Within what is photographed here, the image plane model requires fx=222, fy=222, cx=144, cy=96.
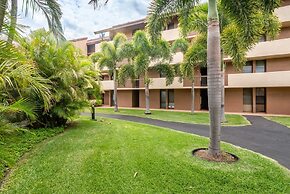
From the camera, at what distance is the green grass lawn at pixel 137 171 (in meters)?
4.92

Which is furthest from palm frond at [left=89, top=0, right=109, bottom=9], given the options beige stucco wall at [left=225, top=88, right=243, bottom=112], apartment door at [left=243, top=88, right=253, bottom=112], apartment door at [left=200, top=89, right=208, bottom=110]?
apartment door at [left=200, top=89, right=208, bottom=110]

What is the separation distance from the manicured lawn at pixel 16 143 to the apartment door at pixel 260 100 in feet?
59.0

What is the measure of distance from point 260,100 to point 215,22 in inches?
668

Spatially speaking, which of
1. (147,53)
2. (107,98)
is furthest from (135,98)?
(147,53)

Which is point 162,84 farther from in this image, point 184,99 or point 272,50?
point 272,50

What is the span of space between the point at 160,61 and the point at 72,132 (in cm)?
1231

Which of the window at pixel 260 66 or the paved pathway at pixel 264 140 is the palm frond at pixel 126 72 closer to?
the paved pathway at pixel 264 140

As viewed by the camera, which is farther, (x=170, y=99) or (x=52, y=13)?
(x=170, y=99)

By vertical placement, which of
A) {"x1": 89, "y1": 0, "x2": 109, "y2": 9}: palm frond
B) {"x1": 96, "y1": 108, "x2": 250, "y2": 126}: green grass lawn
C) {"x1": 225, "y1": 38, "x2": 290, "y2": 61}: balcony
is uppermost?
{"x1": 225, "y1": 38, "x2": 290, "y2": 61}: balcony

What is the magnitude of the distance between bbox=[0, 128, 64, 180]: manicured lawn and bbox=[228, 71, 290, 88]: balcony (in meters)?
15.5

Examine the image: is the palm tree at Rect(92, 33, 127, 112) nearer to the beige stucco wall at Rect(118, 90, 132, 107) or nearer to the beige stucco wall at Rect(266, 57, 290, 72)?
the beige stucco wall at Rect(118, 90, 132, 107)

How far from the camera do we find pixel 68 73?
9.75 m

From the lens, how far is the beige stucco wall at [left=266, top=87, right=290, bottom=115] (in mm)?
19003

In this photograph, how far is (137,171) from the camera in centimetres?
566
